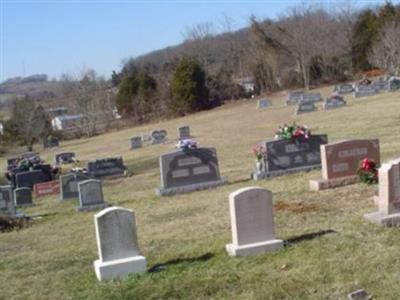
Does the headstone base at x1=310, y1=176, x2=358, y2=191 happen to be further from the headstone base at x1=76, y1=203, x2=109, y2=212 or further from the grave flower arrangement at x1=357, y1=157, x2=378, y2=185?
the headstone base at x1=76, y1=203, x2=109, y2=212

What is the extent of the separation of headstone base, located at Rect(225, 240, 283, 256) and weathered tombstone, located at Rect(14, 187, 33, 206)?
12855 mm

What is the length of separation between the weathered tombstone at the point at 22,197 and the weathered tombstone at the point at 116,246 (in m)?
12.4

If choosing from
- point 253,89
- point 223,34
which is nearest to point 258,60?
point 253,89

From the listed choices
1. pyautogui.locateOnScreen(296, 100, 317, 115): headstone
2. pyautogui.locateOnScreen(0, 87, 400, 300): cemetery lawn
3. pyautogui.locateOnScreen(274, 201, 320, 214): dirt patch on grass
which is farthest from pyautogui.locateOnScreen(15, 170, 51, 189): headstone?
pyautogui.locateOnScreen(296, 100, 317, 115): headstone

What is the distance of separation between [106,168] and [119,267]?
17.5m

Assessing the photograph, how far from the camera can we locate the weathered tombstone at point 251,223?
744 centimetres

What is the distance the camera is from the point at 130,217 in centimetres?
735

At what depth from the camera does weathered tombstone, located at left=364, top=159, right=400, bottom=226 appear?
25.8ft

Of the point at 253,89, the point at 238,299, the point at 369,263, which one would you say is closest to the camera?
the point at 238,299

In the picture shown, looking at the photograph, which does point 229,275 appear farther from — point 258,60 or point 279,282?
point 258,60

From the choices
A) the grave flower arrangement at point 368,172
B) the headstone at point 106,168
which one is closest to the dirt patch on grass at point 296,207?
the grave flower arrangement at point 368,172

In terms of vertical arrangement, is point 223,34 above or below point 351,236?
above

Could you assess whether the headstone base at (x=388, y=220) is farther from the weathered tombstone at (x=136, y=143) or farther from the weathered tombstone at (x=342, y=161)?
the weathered tombstone at (x=136, y=143)

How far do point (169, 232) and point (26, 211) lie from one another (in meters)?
8.91
